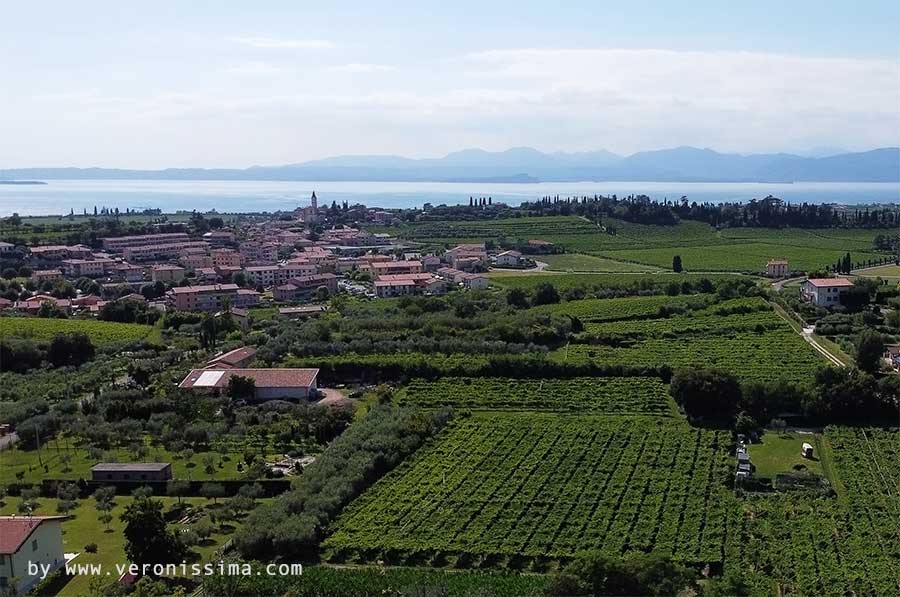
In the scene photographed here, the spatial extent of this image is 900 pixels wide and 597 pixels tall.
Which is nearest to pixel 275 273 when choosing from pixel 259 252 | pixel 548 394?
pixel 259 252

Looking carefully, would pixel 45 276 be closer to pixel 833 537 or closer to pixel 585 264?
pixel 585 264

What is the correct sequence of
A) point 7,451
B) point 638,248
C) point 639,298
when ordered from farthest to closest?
1. point 638,248
2. point 639,298
3. point 7,451

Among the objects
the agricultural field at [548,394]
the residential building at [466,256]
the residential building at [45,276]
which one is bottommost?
the agricultural field at [548,394]

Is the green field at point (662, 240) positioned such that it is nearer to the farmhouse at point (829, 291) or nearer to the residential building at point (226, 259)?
the farmhouse at point (829, 291)

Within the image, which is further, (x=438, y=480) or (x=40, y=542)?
(x=438, y=480)

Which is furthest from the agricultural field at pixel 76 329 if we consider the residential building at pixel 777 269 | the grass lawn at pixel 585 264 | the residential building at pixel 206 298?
the residential building at pixel 777 269

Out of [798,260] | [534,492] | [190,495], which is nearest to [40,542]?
[190,495]

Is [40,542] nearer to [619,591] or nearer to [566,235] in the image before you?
[619,591]
